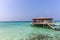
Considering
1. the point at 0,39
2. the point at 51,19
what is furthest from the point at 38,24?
the point at 0,39

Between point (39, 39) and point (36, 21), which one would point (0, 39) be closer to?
point (39, 39)

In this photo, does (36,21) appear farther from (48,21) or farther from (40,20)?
(48,21)

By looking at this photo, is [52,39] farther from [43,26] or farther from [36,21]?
[36,21]

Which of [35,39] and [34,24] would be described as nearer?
[35,39]

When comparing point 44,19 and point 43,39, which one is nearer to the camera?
point 43,39

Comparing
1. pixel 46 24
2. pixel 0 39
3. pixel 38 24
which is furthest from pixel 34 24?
pixel 0 39

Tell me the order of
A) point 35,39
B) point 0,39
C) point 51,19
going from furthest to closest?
point 51,19
point 0,39
point 35,39

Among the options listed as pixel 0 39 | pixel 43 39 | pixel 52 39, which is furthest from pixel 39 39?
pixel 0 39

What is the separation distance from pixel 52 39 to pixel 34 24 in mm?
7053

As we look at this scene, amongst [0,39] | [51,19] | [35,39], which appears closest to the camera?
[35,39]

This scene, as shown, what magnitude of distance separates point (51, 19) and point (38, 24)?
5.19ft

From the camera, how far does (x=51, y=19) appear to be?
1280 centimetres

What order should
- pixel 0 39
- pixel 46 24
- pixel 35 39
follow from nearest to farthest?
pixel 35 39 < pixel 0 39 < pixel 46 24

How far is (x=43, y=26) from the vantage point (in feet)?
40.1
